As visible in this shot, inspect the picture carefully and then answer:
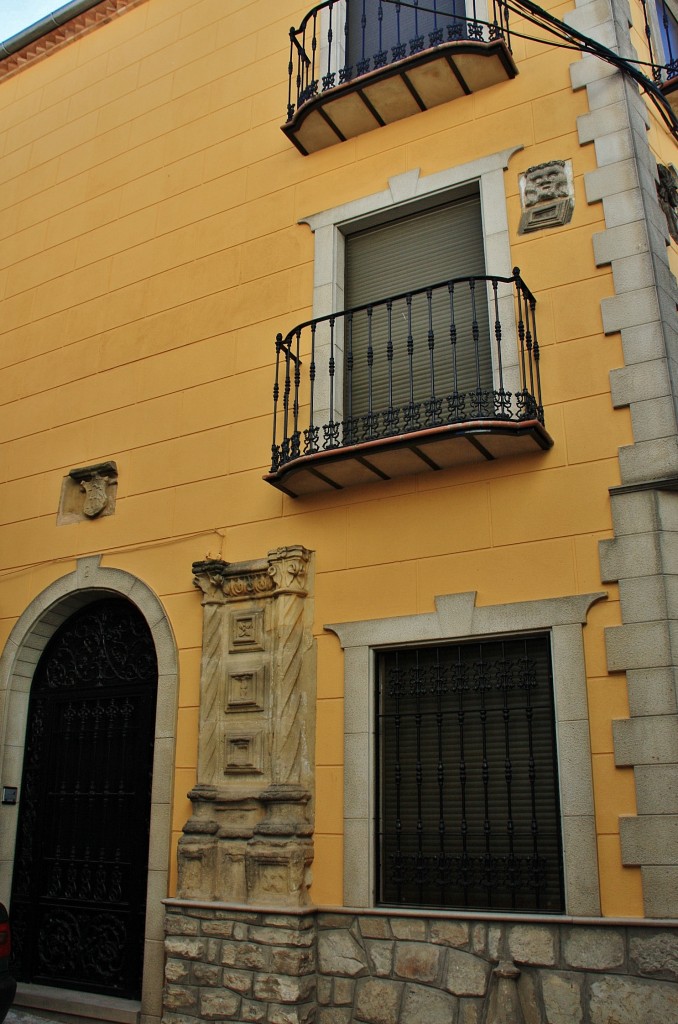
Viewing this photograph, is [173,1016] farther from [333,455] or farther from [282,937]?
[333,455]

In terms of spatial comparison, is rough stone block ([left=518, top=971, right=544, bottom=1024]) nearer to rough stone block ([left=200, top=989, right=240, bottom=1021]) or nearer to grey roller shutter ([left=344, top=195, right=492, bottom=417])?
rough stone block ([left=200, top=989, right=240, bottom=1021])

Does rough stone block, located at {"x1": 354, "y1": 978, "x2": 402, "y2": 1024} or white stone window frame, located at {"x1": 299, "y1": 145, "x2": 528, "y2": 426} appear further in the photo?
white stone window frame, located at {"x1": 299, "y1": 145, "x2": 528, "y2": 426}


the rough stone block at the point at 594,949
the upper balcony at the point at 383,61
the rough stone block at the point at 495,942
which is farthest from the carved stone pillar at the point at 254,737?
the upper balcony at the point at 383,61

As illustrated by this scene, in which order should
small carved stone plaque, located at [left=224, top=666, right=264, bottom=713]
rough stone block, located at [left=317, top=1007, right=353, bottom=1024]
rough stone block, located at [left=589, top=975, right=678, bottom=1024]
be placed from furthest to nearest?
small carved stone plaque, located at [left=224, top=666, right=264, bottom=713] → rough stone block, located at [left=317, top=1007, right=353, bottom=1024] → rough stone block, located at [left=589, top=975, right=678, bottom=1024]

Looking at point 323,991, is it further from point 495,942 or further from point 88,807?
point 88,807

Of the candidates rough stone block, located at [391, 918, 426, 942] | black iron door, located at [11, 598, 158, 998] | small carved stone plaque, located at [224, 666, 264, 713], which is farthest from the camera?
black iron door, located at [11, 598, 158, 998]

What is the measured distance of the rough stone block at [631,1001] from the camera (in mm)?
4938

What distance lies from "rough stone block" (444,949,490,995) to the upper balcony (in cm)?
644

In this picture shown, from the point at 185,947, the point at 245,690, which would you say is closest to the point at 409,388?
the point at 245,690

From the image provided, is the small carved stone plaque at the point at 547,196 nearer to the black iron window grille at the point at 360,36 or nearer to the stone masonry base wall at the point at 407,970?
the black iron window grille at the point at 360,36

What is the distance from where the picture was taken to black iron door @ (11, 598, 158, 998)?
7520 millimetres

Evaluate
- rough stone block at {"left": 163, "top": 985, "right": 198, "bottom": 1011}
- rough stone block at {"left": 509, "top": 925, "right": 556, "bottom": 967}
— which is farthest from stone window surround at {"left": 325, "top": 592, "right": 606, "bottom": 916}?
rough stone block at {"left": 163, "top": 985, "right": 198, "bottom": 1011}

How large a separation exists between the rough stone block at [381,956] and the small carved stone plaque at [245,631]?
2.18 meters

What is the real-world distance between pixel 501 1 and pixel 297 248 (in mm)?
2504
